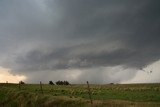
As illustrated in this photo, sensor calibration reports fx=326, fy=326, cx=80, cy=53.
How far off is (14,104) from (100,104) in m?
17.2

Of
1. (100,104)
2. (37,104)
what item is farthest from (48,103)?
(100,104)

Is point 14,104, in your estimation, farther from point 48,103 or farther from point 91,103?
point 91,103

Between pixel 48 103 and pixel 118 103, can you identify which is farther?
pixel 48 103

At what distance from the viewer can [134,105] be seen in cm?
2839

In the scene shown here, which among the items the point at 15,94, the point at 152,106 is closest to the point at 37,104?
the point at 15,94

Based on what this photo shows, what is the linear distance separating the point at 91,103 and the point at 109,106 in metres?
2.29

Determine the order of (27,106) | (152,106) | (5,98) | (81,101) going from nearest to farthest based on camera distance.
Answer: (152,106) → (81,101) → (27,106) → (5,98)

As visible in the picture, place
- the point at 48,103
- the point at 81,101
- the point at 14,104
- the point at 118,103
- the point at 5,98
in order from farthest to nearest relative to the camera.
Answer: the point at 5,98 < the point at 14,104 < the point at 48,103 < the point at 81,101 < the point at 118,103

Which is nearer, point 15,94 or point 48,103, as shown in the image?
point 48,103

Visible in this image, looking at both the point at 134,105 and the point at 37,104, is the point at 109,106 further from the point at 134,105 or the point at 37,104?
the point at 37,104

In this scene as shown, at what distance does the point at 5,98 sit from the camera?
4756 cm

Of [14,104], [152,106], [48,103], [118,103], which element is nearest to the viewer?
[152,106]

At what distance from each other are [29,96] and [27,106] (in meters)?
2.17

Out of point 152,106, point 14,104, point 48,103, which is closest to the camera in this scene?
point 152,106
